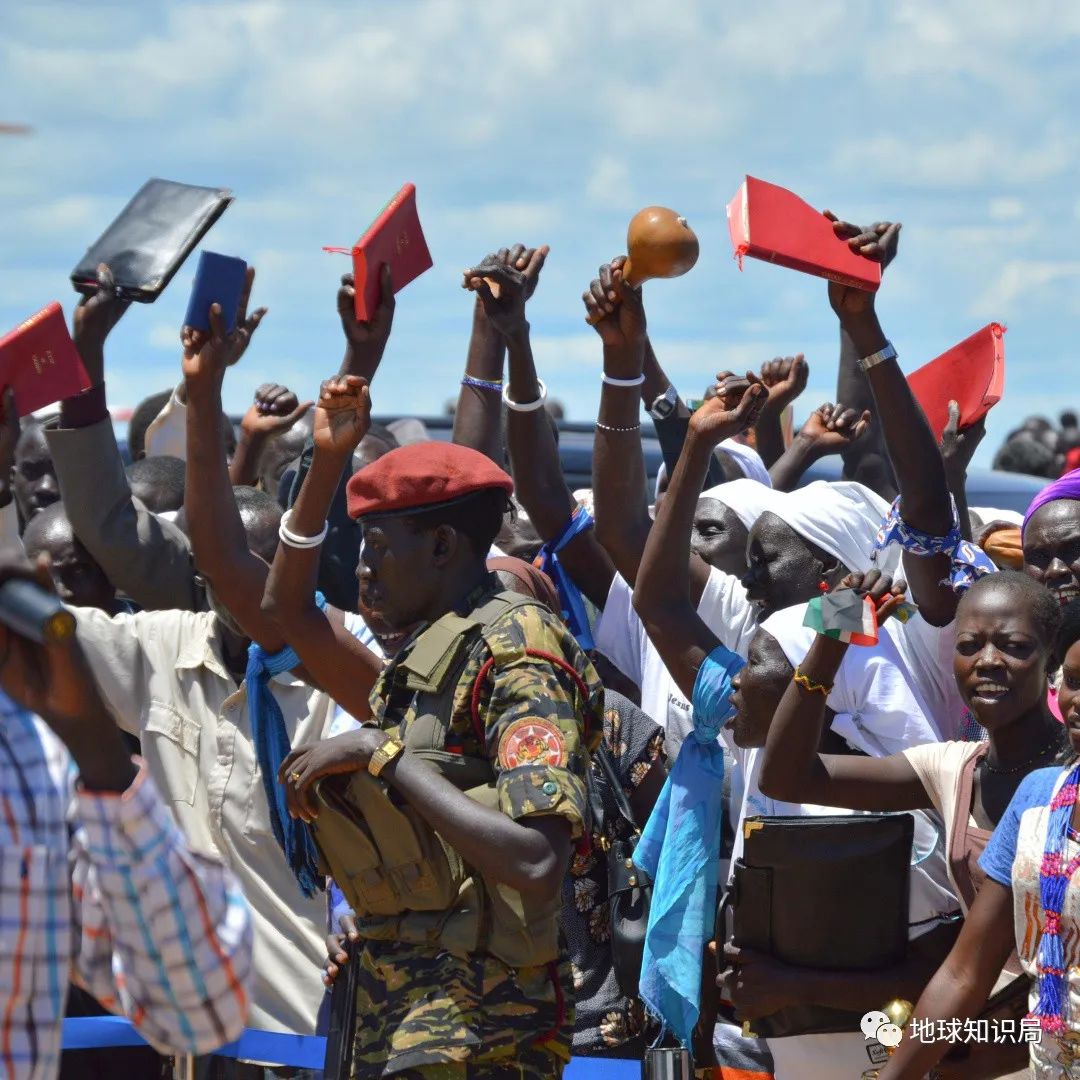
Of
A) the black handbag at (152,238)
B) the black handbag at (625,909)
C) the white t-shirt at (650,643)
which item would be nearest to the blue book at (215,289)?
the black handbag at (152,238)

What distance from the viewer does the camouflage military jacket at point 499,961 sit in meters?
2.98

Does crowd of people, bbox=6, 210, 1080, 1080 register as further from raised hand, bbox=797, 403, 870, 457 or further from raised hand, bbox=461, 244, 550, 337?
raised hand, bbox=797, 403, 870, 457

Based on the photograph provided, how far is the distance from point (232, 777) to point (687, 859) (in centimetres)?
133

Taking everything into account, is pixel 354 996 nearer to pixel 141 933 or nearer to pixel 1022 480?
pixel 141 933

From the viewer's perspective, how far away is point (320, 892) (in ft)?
14.9

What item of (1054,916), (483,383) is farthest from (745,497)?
(1054,916)

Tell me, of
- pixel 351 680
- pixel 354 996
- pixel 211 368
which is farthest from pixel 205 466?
pixel 354 996

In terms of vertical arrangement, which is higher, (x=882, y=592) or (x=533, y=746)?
(x=882, y=592)

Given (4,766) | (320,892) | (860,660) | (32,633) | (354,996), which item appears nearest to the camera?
(32,633)

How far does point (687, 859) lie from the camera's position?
405cm

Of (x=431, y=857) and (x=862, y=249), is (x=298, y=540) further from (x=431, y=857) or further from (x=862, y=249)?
(x=862, y=249)

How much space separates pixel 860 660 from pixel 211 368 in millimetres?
1850

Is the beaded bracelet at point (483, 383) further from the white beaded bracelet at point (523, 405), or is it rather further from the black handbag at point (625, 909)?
the black handbag at point (625, 909)

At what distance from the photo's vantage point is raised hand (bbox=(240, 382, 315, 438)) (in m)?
5.62
